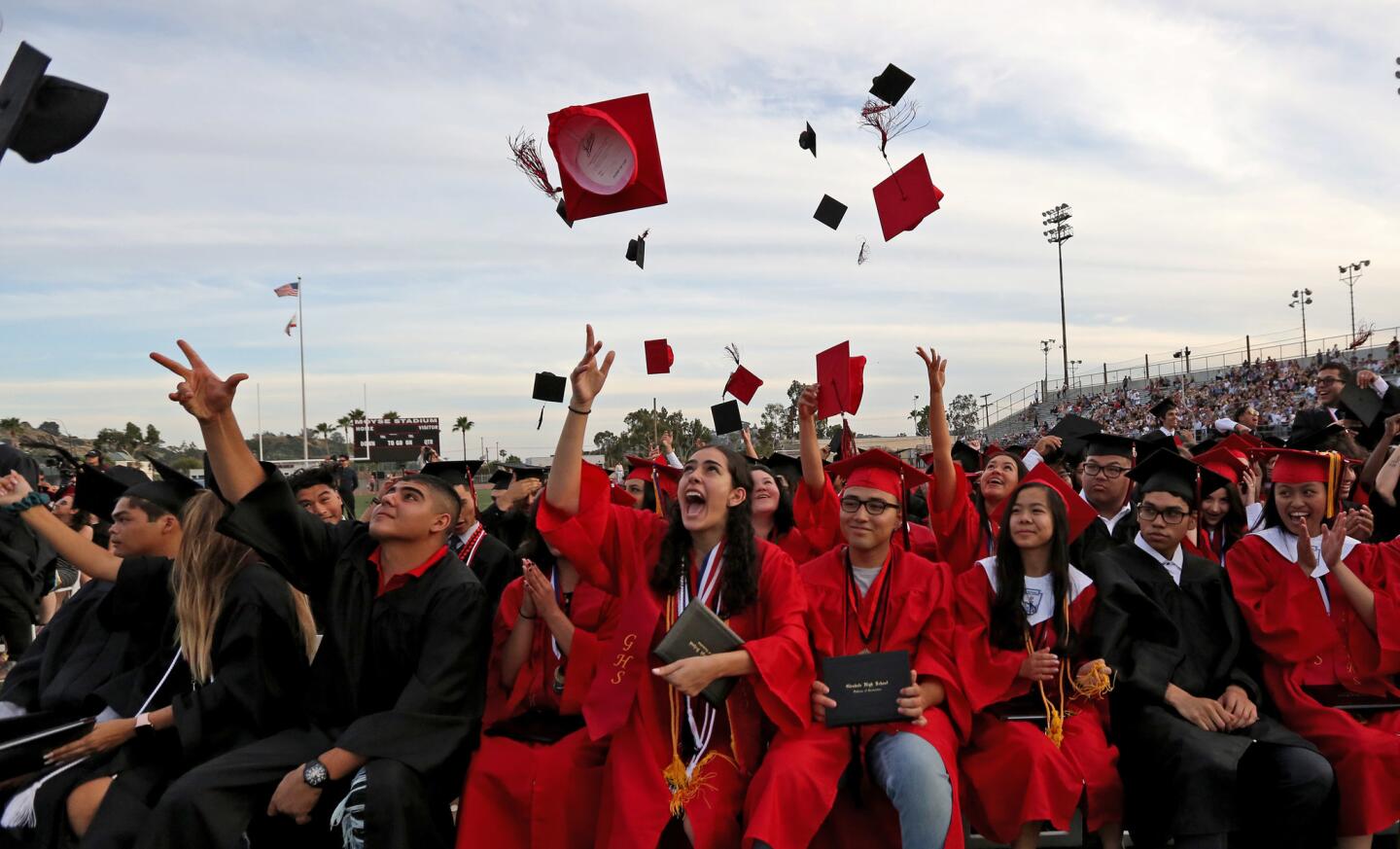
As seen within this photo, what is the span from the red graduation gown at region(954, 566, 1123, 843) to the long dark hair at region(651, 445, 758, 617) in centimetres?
99

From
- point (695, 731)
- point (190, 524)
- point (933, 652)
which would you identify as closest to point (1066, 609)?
point (933, 652)

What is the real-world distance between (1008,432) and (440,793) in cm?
5855

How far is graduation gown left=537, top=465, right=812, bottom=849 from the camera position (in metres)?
3.89

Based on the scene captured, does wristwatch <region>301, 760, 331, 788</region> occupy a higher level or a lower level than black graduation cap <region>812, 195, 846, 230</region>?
lower

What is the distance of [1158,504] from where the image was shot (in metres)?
4.81

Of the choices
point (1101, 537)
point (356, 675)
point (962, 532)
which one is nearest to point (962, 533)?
point (962, 532)

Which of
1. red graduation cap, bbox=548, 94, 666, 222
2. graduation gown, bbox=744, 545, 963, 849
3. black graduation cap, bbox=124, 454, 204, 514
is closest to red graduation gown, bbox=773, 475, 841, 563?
graduation gown, bbox=744, 545, 963, 849

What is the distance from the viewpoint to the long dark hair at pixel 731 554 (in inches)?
167

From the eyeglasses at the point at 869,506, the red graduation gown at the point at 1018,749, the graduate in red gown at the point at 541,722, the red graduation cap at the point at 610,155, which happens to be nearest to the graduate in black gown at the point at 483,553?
the graduate in red gown at the point at 541,722

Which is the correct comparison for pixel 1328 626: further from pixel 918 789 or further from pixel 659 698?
pixel 659 698

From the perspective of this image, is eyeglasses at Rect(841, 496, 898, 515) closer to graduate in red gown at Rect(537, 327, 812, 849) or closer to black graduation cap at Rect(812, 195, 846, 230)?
graduate in red gown at Rect(537, 327, 812, 849)

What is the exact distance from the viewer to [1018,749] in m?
4.18

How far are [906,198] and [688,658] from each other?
3.54m

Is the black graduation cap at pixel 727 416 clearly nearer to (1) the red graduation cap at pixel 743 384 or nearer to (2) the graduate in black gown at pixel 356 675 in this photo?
(1) the red graduation cap at pixel 743 384
